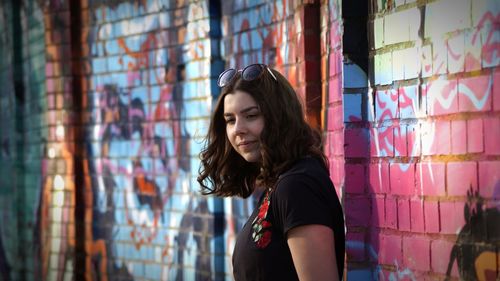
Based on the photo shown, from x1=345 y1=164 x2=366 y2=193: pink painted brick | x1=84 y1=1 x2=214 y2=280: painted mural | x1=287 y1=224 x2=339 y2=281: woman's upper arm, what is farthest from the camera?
x1=84 y1=1 x2=214 y2=280: painted mural

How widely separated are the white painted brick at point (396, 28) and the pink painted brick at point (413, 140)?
15.0 inches

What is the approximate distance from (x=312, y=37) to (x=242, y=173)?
6.72 ft

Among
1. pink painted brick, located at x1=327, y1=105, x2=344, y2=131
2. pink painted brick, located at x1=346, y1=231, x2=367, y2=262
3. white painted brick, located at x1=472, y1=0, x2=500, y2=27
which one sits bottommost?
pink painted brick, located at x1=346, y1=231, x2=367, y2=262

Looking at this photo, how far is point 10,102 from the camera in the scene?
9789 mm

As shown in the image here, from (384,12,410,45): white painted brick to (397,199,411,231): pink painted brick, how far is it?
0.69 meters

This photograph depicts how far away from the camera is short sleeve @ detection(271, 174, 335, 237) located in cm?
253

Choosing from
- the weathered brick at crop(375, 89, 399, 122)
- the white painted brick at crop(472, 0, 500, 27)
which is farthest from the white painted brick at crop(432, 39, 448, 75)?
the weathered brick at crop(375, 89, 399, 122)

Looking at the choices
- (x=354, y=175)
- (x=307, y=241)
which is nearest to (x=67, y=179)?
(x=354, y=175)

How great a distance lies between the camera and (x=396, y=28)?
392 cm

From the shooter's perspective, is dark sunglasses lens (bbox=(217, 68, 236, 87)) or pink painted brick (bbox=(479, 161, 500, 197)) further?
pink painted brick (bbox=(479, 161, 500, 197))

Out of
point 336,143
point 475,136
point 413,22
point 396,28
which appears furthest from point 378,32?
point 475,136

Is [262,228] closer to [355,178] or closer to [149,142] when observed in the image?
[355,178]

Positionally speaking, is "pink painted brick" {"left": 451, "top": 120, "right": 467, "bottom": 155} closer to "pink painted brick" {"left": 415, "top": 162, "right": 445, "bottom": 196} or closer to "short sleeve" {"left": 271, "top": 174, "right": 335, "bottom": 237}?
"pink painted brick" {"left": 415, "top": 162, "right": 445, "bottom": 196}

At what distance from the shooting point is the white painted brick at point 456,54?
3449mm
